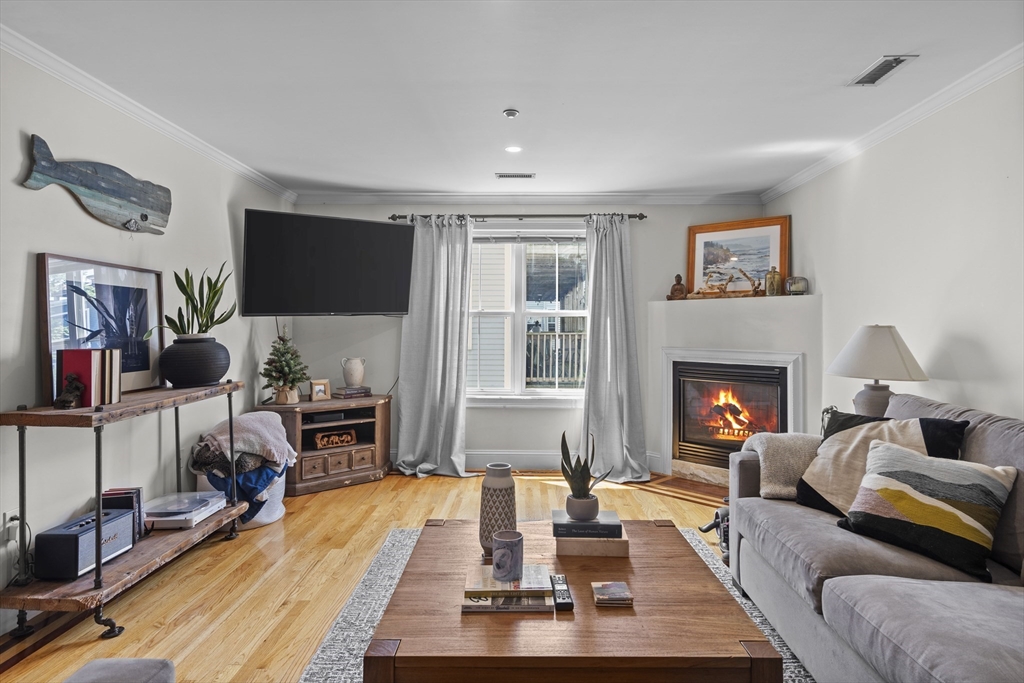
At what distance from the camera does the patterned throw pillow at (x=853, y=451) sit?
7.19 ft

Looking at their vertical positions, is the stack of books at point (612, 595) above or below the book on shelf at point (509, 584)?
below

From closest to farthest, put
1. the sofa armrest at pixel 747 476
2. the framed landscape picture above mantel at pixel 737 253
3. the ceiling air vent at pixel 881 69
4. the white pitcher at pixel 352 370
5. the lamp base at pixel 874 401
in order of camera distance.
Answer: the ceiling air vent at pixel 881 69 → the sofa armrest at pixel 747 476 → the lamp base at pixel 874 401 → the framed landscape picture above mantel at pixel 737 253 → the white pitcher at pixel 352 370

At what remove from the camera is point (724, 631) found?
4.98ft

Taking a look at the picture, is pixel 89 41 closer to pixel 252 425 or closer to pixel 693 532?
pixel 252 425

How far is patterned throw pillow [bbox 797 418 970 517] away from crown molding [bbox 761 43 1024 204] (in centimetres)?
151

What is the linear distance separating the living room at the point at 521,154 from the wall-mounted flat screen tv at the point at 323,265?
11cm

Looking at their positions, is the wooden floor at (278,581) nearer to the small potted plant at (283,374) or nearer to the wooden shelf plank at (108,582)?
the wooden shelf plank at (108,582)

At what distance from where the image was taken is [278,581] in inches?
111

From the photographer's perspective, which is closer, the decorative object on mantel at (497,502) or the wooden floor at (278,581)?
the decorative object on mantel at (497,502)

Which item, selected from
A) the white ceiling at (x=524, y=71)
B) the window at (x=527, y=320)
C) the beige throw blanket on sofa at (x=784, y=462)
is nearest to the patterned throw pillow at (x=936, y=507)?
the beige throw blanket on sofa at (x=784, y=462)

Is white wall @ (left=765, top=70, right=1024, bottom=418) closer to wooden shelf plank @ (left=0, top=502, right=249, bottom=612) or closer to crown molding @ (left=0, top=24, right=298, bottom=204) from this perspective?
wooden shelf plank @ (left=0, top=502, right=249, bottom=612)

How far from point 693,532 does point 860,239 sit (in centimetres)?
203

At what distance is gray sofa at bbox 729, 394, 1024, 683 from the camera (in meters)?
1.38

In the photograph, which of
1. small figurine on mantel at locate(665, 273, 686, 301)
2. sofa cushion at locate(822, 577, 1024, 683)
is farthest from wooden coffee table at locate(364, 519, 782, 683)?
→ small figurine on mantel at locate(665, 273, 686, 301)
